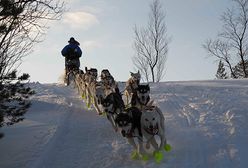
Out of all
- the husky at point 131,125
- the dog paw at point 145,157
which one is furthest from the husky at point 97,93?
the dog paw at point 145,157

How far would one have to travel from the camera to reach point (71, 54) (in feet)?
59.3

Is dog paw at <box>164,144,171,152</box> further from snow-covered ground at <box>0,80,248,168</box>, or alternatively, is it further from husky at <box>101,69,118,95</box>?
husky at <box>101,69,118,95</box>

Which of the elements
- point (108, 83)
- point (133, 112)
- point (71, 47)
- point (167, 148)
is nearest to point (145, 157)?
point (167, 148)

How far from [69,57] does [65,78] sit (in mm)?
968

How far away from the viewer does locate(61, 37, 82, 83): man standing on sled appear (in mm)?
17998

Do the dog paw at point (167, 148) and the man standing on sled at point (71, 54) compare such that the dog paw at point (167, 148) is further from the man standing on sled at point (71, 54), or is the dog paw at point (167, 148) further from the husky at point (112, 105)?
the man standing on sled at point (71, 54)

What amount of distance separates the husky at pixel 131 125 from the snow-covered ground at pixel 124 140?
1.44 feet

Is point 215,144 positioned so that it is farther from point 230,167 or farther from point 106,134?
point 106,134

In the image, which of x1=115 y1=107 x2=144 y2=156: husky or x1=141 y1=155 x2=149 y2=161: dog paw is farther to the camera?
x1=141 y1=155 x2=149 y2=161: dog paw

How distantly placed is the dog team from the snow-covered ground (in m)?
0.29

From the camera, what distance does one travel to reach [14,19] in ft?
26.9

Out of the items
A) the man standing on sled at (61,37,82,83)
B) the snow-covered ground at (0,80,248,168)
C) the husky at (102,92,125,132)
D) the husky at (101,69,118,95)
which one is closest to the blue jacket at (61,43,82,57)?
the man standing on sled at (61,37,82,83)

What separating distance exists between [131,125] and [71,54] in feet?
37.1

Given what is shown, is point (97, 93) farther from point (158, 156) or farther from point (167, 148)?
point (158, 156)
